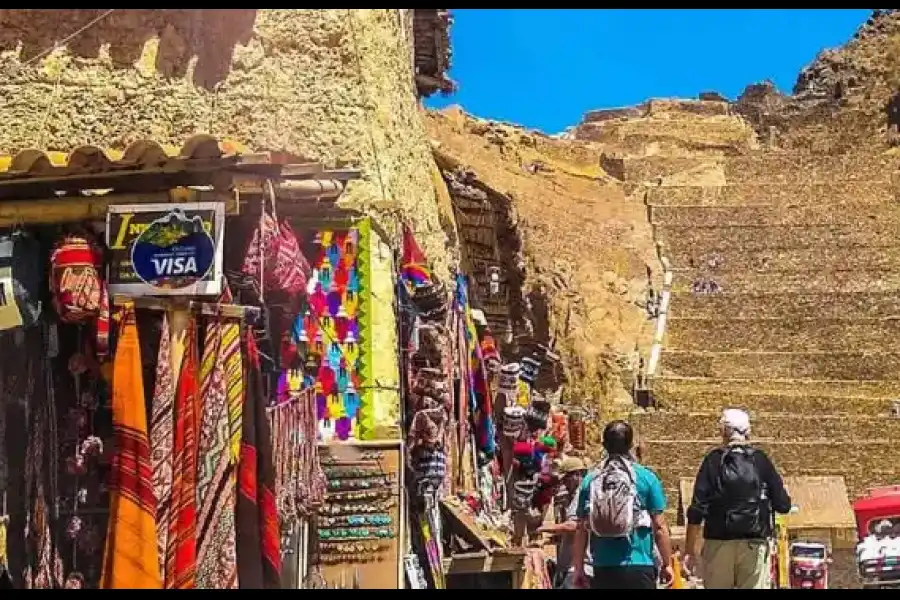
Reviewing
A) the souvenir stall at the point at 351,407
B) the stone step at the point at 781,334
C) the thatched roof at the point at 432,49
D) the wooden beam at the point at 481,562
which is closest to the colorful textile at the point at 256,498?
the souvenir stall at the point at 351,407

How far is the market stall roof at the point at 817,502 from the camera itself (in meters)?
19.7

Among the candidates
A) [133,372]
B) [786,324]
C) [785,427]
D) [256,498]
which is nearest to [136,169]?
[133,372]

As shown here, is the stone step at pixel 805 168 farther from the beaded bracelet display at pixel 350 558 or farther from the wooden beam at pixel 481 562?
the beaded bracelet display at pixel 350 558

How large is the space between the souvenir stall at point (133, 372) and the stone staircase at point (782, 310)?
17737mm

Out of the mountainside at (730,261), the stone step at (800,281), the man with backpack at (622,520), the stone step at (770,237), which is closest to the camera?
the man with backpack at (622,520)

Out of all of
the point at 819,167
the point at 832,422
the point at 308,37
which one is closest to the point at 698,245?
the point at 819,167

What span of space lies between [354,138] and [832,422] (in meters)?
17.8

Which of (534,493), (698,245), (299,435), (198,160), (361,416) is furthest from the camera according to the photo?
(698,245)

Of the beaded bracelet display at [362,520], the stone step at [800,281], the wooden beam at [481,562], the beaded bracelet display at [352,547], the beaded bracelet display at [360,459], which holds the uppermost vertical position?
the stone step at [800,281]

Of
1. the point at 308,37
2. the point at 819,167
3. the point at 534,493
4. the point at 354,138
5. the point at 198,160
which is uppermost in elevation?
the point at 819,167

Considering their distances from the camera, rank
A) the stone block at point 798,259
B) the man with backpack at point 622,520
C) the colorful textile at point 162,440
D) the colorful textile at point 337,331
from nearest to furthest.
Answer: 1. the colorful textile at point 162,440
2. the man with backpack at point 622,520
3. the colorful textile at point 337,331
4. the stone block at point 798,259

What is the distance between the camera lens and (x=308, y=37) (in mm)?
8188

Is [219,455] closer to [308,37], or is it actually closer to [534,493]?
[308,37]

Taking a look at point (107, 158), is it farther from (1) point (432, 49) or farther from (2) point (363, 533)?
(1) point (432, 49)
